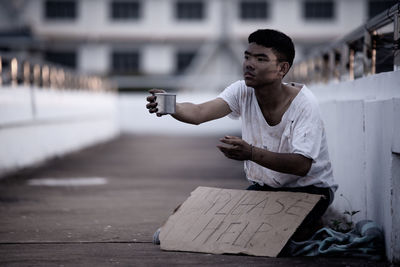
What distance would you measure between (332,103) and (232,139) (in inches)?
121

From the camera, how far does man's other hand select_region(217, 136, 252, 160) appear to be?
4336mm

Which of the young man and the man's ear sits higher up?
the man's ear

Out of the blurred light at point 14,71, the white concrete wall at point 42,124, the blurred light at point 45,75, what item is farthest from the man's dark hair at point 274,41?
the blurred light at point 45,75

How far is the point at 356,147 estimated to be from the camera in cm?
567

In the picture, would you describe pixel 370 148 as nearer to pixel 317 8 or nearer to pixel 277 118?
pixel 277 118

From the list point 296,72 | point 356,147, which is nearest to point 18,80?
point 296,72

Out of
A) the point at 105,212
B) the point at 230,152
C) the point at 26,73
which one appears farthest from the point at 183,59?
the point at 230,152

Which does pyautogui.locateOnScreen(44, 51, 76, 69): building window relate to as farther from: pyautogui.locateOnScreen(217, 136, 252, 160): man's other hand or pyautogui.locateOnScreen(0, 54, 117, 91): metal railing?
pyautogui.locateOnScreen(217, 136, 252, 160): man's other hand

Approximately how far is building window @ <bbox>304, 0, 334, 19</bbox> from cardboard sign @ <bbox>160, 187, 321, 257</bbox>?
38467 mm

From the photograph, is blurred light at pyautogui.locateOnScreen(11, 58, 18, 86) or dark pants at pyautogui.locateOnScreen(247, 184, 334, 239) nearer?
dark pants at pyautogui.locateOnScreen(247, 184, 334, 239)

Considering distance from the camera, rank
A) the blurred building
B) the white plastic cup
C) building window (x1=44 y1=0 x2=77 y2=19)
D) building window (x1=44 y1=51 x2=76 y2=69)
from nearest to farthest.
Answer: the white plastic cup, the blurred building, building window (x1=44 y1=0 x2=77 y2=19), building window (x1=44 y1=51 x2=76 y2=69)

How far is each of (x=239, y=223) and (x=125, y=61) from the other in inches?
1547

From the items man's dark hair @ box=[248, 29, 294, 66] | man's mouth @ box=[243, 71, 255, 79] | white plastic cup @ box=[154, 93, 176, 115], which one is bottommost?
white plastic cup @ box=[154, 93, 176, 115]

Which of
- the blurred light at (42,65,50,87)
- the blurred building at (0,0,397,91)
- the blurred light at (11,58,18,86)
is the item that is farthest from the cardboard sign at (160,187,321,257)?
the blurred building at (0,0,397,91)
